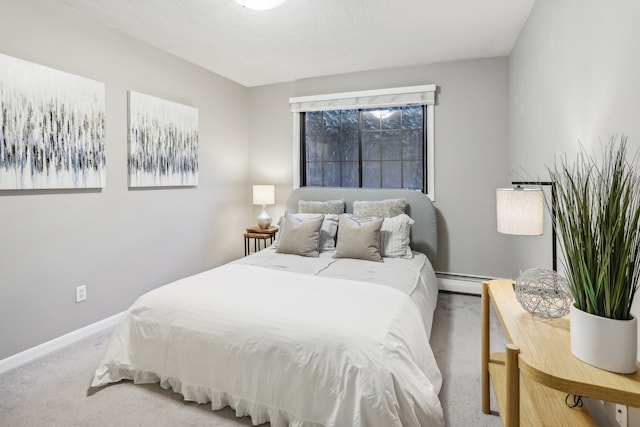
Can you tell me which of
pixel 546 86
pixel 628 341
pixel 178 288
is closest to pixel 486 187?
pixel 546 86

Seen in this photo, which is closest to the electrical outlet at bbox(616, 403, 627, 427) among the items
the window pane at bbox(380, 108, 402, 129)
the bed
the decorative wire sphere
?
the decorative wire sphere

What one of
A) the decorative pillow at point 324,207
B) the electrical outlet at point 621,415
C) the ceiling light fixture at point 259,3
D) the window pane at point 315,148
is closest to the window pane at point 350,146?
the window pane at point 315,148

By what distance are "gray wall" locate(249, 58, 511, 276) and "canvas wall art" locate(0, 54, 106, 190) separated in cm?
280

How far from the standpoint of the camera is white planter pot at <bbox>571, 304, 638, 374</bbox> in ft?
3.19

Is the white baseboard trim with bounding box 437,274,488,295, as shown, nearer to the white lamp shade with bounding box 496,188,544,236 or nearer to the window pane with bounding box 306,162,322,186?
the window pane with bounding box 306,162,322,186

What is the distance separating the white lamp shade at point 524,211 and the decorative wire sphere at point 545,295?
0.42m

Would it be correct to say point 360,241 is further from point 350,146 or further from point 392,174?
point 350,146

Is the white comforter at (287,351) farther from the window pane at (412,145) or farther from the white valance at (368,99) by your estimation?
the white valance at (368,99)

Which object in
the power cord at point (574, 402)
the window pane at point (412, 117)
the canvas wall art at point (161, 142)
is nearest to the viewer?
the power cord at point (574, 402)

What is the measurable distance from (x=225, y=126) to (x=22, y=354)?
9.73 ft

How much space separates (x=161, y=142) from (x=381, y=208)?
2311 mm

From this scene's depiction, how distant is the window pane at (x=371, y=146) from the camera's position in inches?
163

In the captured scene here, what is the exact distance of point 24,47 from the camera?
91.7 inches

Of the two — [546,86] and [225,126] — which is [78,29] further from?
[546,86]
